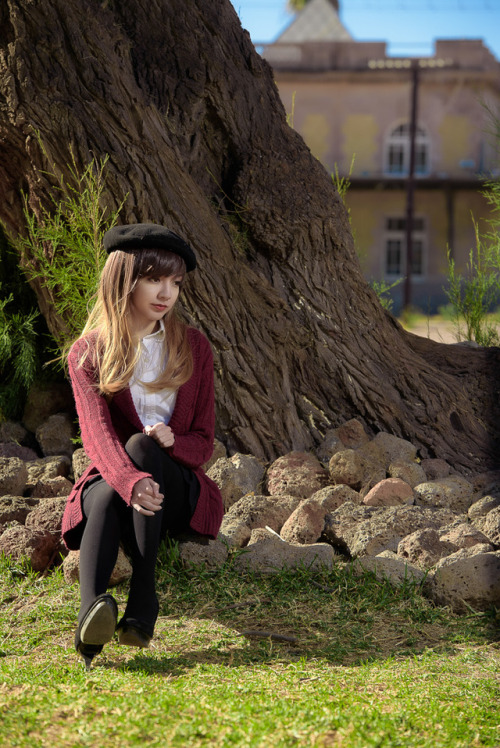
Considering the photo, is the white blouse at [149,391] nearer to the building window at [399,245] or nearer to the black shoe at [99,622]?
the black shoe at [99,622]

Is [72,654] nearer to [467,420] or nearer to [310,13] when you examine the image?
[467,420]

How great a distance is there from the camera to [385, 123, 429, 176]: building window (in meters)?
19.9

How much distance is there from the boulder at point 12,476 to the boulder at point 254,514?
3.23 ft

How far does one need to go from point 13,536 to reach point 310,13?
23.2 metres

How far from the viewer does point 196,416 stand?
2.87 meters

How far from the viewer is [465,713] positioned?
2.12 metres

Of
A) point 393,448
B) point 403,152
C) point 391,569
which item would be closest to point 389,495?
point 393,448

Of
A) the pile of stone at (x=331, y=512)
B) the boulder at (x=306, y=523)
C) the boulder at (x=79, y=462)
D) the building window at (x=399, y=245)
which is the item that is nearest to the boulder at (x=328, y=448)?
the pile of stone at (x=331, y=512)

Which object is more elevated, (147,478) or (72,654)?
(147,478)

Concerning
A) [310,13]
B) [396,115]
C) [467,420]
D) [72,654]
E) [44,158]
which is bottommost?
[72,654]

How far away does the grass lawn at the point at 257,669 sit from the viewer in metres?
1.96

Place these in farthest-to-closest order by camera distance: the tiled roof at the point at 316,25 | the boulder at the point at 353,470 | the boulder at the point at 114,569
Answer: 1. the tiled roof at the point at 316,25
2. the boulder at the point at 353,470
3. the boulder at the point at 114,569

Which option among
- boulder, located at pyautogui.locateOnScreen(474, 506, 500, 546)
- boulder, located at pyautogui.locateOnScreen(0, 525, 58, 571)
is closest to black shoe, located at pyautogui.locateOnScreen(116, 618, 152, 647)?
boulder, located at pyautogui.locateOnScreen(0, 525, 58, 571)

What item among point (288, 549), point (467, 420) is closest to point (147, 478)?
point (288, 549)
